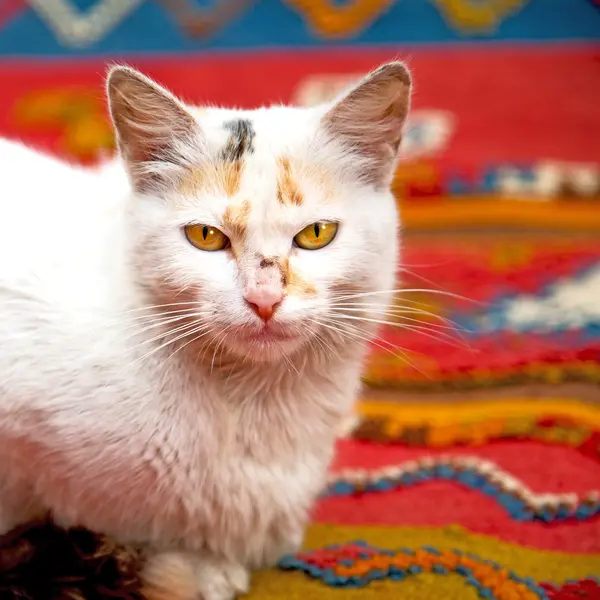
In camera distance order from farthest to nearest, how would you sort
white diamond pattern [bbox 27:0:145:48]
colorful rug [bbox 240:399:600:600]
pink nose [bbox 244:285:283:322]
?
white diamond pattern [bbox 27:0:145:48] → colorful rug [bbox 240:399:600:600] → pink nose [bbox 244:285:283:322]

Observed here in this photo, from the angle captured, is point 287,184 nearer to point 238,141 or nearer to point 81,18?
point 238,141

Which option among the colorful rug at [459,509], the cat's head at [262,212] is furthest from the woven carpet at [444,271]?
the cat's head at [262,212]

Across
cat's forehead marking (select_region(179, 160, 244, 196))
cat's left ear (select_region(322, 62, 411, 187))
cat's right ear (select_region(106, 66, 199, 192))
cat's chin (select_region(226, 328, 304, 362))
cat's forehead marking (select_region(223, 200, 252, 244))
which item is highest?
cat's left ear (select_region(322, 62, 411, 187))

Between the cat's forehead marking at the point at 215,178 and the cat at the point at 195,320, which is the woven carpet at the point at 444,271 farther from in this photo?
the cat's forehead marking at the point at 215,178

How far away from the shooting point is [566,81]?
2014 millimetres

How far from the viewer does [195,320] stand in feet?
2.10

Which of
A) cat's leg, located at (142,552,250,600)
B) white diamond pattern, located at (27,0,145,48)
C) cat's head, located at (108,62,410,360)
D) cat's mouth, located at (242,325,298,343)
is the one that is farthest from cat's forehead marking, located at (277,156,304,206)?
white diamond pattern, located at (27,0,145,48)

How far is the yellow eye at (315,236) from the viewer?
647 mm

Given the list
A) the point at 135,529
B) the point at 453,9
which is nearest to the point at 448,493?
the point at 135,529

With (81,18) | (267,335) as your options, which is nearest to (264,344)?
(267,335)

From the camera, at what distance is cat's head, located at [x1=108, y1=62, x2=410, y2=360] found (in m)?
0.62

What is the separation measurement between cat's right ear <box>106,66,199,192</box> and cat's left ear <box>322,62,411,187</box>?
13 cm

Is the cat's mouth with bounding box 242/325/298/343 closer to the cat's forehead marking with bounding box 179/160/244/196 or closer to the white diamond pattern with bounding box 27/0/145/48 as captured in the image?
the cat's forehead marking with bounding box 179/160/244/196

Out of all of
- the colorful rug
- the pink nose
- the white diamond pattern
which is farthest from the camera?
the white diamond pattern
